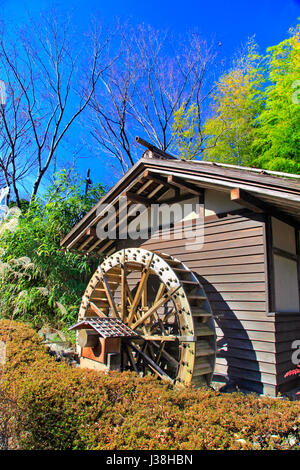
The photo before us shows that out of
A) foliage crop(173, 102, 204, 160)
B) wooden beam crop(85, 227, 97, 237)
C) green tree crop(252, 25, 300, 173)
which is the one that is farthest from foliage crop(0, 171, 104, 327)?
foliage crop(173, 102, 204, 160)

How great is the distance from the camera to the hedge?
7.78 ft

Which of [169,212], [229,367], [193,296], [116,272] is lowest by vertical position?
[229,367]

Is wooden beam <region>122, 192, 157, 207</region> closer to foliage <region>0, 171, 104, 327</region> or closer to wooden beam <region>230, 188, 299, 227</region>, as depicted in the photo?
wooden beam <region>230, 188, 299, 227</region>

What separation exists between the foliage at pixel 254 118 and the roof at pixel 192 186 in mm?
5242

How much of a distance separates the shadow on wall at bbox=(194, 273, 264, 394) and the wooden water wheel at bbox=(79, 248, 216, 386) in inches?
12.8

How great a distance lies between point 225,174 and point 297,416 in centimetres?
310

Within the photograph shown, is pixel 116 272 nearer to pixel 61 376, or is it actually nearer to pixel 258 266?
pixel 258 266

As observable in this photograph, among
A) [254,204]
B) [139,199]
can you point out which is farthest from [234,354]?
[139,199]

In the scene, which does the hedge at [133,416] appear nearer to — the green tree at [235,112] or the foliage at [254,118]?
the foliage at [254,118]

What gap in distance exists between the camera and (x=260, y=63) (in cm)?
1457

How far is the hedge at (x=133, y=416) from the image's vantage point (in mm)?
2371

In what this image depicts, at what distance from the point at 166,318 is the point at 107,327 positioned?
3.79ft
